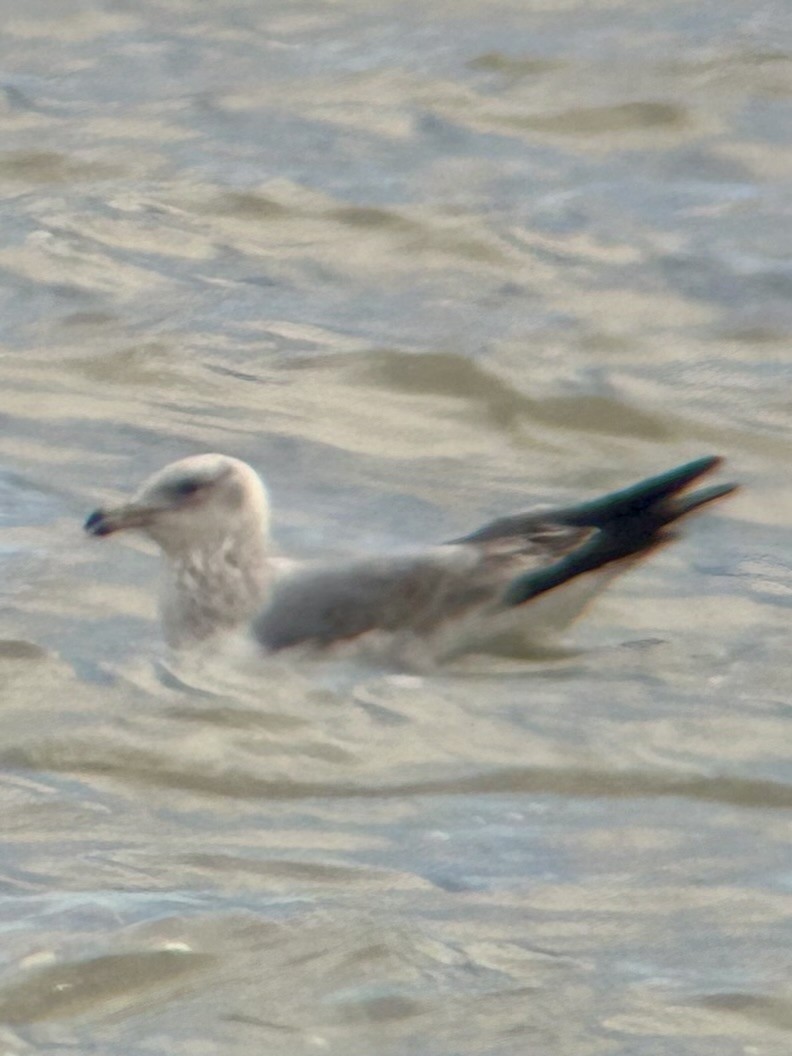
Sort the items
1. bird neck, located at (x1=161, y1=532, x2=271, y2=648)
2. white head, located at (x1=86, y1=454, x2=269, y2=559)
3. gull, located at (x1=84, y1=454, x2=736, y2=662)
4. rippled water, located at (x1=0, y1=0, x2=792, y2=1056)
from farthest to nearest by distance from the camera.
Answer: white head, located at (x1=86, y1=454, x2=269, y2=559), bird neck, located at (x1=161, y1=532, x2=271, y2=648), gull, located at (x1=84, y1=454, x2=736, y2=662), rippled water, located at (x1=0, y1=0, x2=792, y2=1056)

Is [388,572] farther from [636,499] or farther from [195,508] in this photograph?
[636,499]

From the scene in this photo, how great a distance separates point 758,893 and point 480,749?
107 cm

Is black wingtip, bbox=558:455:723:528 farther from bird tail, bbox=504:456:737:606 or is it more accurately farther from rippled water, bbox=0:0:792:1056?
rippled water, bbox=0:0:792:1056

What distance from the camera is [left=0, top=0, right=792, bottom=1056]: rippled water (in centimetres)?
518

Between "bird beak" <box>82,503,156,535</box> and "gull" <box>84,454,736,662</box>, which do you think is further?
"bird beak" <box>82,503,156,535</box>

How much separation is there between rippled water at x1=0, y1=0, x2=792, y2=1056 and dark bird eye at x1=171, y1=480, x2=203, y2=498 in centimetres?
38

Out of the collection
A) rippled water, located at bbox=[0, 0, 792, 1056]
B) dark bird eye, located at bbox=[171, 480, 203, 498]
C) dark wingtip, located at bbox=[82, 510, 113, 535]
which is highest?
dark bird eye, located at bbox=[171, 480, 203, 498]

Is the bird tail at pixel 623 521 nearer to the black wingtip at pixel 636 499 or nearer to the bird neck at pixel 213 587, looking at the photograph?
the black wingtip at pixel 636 499

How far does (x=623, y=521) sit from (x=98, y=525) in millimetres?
1310

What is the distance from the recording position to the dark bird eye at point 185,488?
7227mm

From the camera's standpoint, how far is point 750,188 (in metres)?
11.3

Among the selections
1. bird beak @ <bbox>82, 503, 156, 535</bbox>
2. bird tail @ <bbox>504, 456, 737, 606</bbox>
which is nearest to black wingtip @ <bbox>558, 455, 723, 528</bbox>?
bird tail @ <bbox>504, 456, 737, 606</bbox>

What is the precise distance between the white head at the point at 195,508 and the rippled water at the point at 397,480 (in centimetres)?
29

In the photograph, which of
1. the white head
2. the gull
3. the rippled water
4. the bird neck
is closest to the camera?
the rippled water
